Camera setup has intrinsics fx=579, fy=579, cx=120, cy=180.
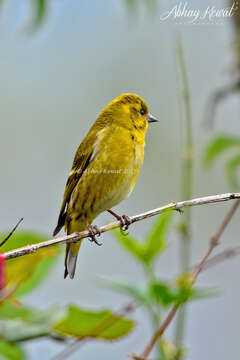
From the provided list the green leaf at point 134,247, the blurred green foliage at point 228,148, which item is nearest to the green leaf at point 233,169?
the blurred green foliage at point 228,148

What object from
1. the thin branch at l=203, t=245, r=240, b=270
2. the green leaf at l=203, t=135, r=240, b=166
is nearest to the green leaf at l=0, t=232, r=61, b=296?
the thin branch at l=203, t=245, r=240, b=270

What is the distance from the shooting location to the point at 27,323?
121cm

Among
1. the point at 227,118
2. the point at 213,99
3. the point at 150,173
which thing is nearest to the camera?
the point at 213,99

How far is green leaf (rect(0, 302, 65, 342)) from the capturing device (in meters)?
1.17

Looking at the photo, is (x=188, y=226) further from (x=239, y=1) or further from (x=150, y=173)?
(x=150, y=173)

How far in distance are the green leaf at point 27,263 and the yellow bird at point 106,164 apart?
72mm

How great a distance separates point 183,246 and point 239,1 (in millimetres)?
735

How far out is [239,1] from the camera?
5.50ft

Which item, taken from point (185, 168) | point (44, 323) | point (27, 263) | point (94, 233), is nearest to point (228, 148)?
point (185, 168)

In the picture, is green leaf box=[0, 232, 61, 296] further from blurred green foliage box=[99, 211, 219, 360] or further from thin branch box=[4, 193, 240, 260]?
blurred green foliage box=[99, 211, 219, 360]

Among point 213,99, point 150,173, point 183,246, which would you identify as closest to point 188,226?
point 183,246

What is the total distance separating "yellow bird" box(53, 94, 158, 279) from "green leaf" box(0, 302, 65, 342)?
0.34ft

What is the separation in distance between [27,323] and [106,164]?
1.39 feet

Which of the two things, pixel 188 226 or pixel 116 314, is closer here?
pixel 116 314
